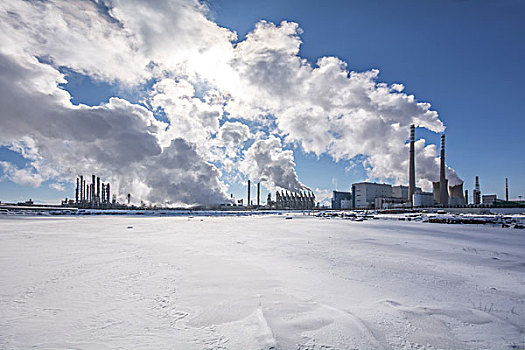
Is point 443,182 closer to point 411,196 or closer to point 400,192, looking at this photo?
point 411,196

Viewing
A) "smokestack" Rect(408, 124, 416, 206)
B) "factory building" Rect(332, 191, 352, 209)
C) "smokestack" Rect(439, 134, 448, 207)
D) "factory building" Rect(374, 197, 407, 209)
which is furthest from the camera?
"factory building" Rect(332, 191, 352, 209)

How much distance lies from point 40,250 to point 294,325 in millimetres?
11521

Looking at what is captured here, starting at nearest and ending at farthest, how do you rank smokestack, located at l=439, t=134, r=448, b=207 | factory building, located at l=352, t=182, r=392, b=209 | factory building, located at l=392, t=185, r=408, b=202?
1. smokestack, located at l=439, t=134, r=448, b=207
2. factory building, located at l=352, t=182, r=392, b=209
3. factory building, located at l=392, t=185, r=408, b=202

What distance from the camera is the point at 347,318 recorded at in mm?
4504

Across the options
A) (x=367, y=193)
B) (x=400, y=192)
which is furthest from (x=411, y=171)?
(x=400, y=192)

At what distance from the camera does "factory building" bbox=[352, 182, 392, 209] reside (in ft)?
285

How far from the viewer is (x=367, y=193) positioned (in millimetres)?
87312

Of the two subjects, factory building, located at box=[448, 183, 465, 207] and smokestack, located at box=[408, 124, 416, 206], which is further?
factory building, located at box=[448, 183, 465, 207]

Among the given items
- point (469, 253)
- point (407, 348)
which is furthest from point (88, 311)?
point (469, 253)

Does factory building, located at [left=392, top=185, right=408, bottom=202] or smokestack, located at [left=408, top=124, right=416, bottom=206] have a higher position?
smokestack, located at [left=408, top=124, right=416, bottom=206]

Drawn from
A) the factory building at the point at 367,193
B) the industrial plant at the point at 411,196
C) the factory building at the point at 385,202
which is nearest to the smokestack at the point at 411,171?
the industrial plant at the point at 411,196

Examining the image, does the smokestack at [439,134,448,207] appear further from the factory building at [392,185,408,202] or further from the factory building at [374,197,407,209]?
the factory building at [392,185,408,202]

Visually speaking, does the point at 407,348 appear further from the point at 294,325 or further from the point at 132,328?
the point at 132,328

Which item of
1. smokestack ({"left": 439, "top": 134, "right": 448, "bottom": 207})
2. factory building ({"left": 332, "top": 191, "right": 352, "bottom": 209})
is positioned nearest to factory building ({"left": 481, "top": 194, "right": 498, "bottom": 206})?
smokestack ({"left": 439, "top": 134, "right": 448, "bottom": 207})
